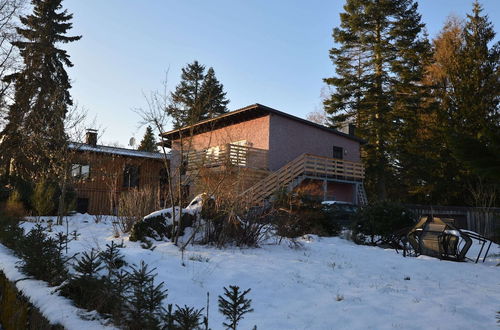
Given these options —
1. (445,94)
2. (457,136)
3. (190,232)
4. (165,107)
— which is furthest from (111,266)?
Result: (445,94)

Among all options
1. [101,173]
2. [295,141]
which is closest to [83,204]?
[101,173]

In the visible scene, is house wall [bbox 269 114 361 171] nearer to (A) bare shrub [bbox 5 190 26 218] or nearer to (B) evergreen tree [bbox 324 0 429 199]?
(B) evergreen tree [bbox 324 0 429 199]

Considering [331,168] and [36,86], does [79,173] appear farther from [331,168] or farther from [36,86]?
[331,168]

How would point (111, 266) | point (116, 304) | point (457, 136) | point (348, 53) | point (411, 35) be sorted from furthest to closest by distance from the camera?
point (348, 53) → point (411, 35) → point (111, 266) → point (116, 304) → point (457, 136)

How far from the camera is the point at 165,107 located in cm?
912

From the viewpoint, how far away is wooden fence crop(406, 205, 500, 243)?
16516mm

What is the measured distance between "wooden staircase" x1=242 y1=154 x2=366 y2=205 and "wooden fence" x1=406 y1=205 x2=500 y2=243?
5.57 meters

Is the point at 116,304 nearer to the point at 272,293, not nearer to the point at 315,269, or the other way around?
the point at 272,293

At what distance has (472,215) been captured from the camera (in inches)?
688

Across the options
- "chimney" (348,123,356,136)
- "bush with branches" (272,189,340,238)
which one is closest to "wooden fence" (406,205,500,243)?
"bush with branches" (272,189,340,238)

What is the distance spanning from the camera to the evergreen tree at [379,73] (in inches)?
1038

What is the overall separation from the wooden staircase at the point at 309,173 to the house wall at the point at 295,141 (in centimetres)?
161

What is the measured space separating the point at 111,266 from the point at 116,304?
71cm

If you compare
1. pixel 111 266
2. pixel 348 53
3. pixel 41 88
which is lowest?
pixel 111 266
